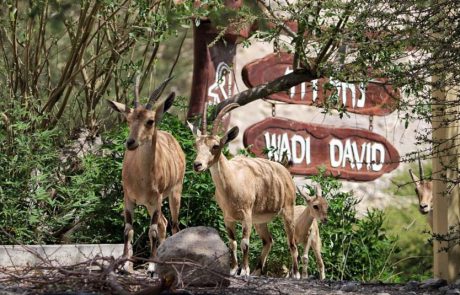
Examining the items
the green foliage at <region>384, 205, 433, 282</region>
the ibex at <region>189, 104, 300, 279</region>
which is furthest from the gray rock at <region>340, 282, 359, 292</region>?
the green foliage at <region>384, 205, 433, 282</region>

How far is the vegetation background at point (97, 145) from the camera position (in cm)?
938

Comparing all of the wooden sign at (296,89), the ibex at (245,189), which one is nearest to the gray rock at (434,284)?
the ibex at (245,189)

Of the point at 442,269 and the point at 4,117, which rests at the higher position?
the point at 4,117

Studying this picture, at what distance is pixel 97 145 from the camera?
11203mm

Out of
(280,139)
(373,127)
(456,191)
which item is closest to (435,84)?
(456,191)

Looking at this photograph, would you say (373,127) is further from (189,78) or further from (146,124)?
(146,124)

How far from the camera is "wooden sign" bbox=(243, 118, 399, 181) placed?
13.1 m

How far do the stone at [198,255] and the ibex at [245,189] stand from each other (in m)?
1.40

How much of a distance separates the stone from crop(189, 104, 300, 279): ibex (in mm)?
1397

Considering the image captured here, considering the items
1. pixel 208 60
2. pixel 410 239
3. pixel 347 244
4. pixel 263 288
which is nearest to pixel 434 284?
pixel 263 288

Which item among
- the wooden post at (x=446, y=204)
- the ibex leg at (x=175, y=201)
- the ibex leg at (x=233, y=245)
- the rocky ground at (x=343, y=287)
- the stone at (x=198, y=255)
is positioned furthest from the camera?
the ibex leg at (x=175, y=201)

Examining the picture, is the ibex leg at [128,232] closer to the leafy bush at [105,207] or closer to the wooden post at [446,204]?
the leafy bush at [105,207]

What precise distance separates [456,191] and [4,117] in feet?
14.2

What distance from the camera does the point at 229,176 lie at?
29.8 ft
